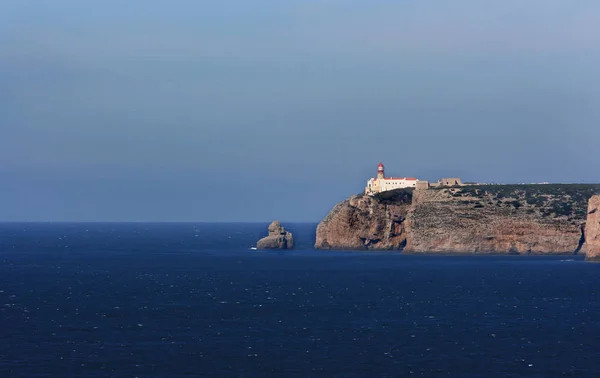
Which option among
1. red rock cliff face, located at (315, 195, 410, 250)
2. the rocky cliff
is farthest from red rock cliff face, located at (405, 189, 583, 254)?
red rock cliff face, located at (315, 195, 410, 250)

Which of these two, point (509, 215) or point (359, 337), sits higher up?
point (509, 215)

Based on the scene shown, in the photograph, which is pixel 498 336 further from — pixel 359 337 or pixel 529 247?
pixel 529 247

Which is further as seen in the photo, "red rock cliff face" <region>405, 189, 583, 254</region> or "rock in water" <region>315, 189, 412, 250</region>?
"rock in water" <region>315, 189, 412, 250</region>

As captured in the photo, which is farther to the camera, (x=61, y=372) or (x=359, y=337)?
(x=359, y=337)

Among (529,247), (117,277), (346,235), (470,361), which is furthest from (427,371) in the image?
(346,235)

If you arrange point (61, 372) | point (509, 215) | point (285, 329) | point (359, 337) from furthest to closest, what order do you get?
point (509, 215) < point (285, 329) < point (359, 337) < point (61, 372)

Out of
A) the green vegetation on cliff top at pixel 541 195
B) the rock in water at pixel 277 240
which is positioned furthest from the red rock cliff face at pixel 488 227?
the rock in water at pixel 277 240

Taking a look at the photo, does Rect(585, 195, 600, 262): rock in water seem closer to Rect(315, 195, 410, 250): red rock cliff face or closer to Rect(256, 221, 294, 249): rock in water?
Rect(315, 195, 410, 250): red rock cliff face
